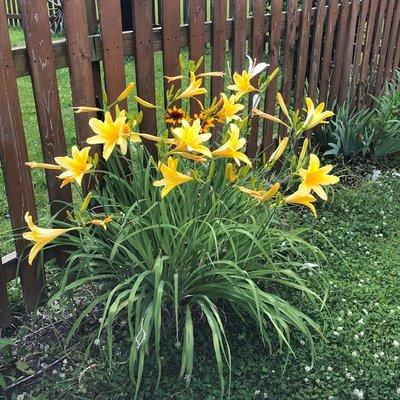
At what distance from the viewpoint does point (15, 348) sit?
2.31 metres

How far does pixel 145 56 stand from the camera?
8.10ft

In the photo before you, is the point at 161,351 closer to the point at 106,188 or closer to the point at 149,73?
the point at 106,188

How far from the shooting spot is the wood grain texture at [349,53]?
13.6 feet

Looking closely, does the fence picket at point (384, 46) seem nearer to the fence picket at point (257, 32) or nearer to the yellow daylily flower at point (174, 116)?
the fence picket at point (257, 32)

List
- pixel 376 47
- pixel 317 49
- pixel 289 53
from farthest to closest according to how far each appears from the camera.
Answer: pixel 376 47 < pixel 317 49 < pixel 289 53

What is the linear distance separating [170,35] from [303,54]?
1457mm

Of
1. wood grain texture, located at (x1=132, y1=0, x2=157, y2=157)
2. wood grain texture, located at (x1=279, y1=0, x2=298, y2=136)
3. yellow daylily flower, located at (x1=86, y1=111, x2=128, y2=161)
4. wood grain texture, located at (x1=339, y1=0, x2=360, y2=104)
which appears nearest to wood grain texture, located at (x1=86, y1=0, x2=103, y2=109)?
wood grain texture, located at (x1=132, y1=0, x2=157, y2=157)

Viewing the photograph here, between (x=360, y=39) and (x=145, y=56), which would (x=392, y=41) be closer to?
(x=360, y=39)

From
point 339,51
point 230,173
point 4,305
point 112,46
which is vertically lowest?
point 4,305

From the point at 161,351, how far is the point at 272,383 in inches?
18.4

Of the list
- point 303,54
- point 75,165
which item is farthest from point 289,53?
point 75,165

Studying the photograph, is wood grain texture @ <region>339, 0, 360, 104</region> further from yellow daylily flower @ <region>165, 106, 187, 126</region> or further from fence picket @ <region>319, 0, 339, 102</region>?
yellow daylily flower @ <region>165, 106, 187, 126</region>

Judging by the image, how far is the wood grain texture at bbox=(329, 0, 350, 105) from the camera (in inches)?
159

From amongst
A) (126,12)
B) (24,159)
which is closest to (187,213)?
(24,159)
